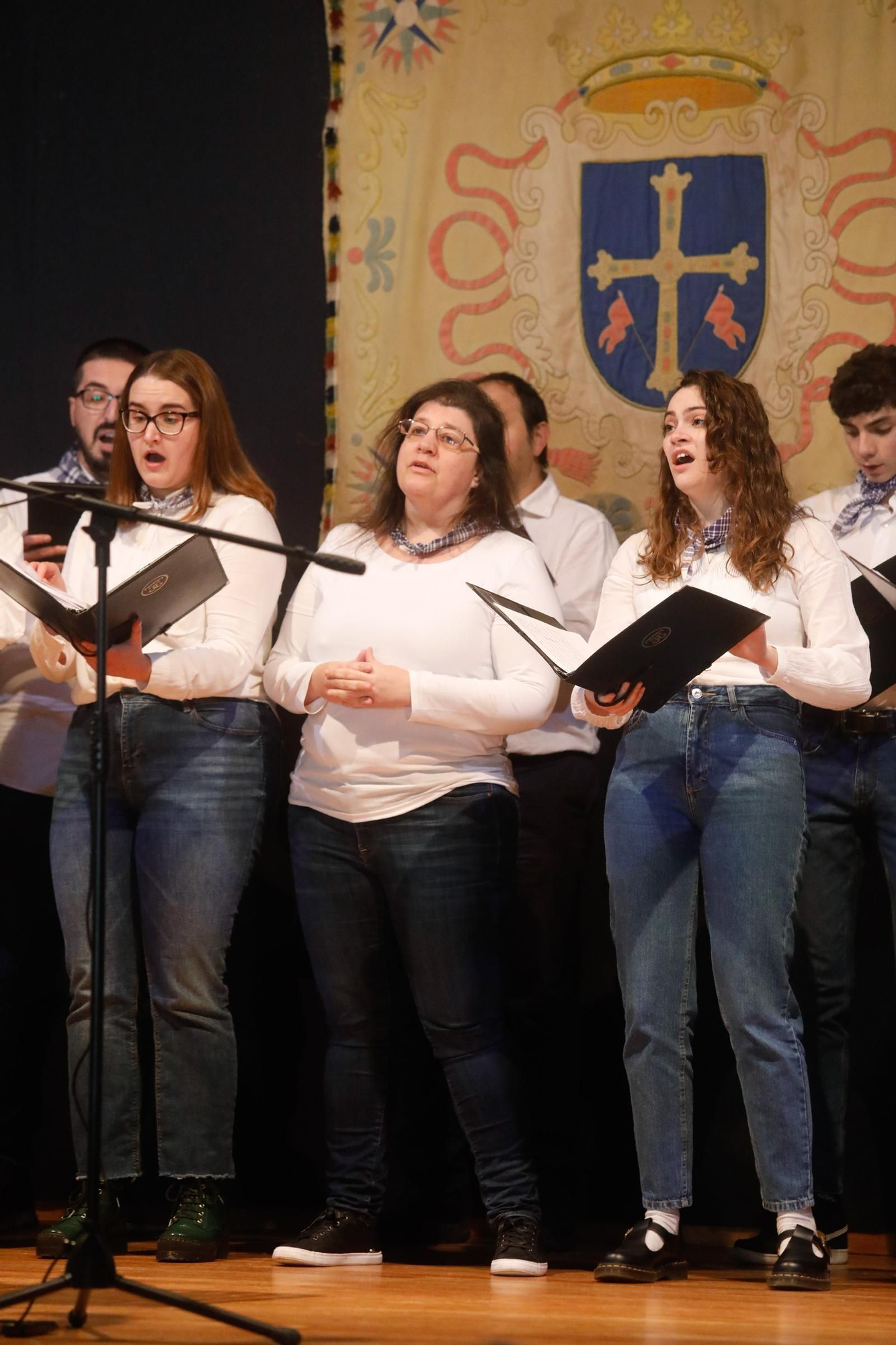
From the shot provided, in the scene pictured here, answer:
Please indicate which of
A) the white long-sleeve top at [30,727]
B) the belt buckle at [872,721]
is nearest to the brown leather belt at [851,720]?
the belt buckle at [872,721]

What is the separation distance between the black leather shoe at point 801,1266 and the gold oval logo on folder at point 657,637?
38.6 inches

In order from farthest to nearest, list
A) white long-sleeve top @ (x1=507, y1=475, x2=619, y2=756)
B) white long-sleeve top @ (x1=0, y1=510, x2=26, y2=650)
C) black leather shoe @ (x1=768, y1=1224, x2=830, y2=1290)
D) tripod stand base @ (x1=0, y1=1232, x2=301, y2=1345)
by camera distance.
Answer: white long-sleeve top @ (x1=507, y1=475, x2=619, y2=756), white long-sleeve top @ (x1=0, y1=510, x2=26, y2=650), black leather shoe @ (x1=768, y1=1224, x2=830, y2=1290), tripod stand base @ (x1=0, y1=1232, x2=301, y2=1345)

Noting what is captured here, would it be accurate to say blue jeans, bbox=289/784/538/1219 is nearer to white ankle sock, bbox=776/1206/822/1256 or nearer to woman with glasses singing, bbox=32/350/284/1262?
woman with glasses singing, bbox=32/350/284/1262

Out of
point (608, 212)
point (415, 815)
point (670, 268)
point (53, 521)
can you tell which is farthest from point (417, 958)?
point (608, 212)

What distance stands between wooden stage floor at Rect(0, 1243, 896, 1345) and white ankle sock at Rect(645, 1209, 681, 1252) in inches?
2.7

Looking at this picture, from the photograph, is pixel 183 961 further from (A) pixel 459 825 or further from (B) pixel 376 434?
(B) pixel 376 434

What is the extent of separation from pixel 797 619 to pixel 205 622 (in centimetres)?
107

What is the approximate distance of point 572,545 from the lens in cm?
345

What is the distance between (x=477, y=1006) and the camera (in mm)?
2627

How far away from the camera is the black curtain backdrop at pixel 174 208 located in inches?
159

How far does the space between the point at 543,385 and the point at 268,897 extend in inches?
59.4

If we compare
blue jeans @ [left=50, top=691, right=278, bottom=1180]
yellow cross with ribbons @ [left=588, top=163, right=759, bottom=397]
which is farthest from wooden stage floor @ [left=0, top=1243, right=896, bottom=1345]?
yellow cross with ribbons @ [left=588, top=163, right=759, bottom=397]

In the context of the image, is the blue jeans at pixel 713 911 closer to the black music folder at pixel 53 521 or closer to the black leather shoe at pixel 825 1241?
the black leather shoe at pixel 825 1241

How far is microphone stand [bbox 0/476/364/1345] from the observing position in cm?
193
